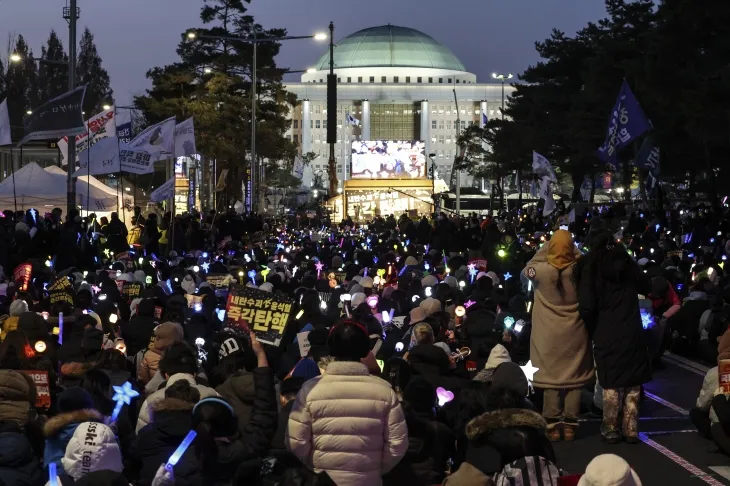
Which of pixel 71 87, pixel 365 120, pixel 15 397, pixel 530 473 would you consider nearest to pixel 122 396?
pixel 15 397

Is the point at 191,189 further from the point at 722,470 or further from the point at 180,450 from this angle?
the point at 180,450

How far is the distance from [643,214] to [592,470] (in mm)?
31496

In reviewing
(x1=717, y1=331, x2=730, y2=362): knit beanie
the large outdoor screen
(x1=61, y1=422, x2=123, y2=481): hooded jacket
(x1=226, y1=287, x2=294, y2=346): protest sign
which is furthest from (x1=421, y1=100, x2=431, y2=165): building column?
(x1=61, y1=422, x2=123, y2=481): hooded jacket

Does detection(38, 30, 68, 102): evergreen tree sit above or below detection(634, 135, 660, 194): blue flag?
above

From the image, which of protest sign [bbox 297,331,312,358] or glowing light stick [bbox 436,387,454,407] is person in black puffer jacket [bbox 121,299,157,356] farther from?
glowing light stick [bbox 436,387,454,407]

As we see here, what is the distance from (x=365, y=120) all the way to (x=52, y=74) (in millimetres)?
93135

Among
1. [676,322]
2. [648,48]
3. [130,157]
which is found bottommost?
[676,322]

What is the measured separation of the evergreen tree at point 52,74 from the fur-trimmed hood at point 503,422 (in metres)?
69.8

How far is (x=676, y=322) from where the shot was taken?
1595 cm

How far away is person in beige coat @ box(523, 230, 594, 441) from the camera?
10.0 meters

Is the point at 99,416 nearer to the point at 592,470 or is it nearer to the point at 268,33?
the point at 592,470

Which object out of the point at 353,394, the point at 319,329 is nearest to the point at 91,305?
the point at 319,329

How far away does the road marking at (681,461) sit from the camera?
9.20 metres

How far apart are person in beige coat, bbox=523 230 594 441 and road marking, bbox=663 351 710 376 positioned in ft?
16.1
